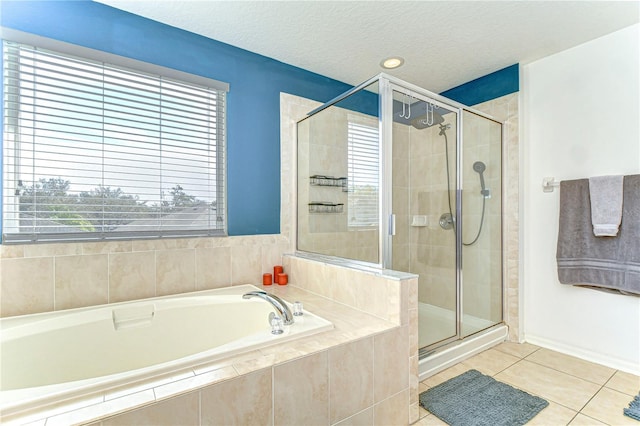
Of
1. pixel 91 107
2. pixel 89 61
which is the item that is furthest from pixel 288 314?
pixel 89 61

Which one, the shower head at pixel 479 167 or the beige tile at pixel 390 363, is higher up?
the shower head at pixel 479 167

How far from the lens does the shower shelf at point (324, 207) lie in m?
2.42

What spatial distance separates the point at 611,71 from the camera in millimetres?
2092

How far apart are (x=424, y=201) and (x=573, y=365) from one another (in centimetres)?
151

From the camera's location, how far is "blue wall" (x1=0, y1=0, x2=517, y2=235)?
175 centimetres

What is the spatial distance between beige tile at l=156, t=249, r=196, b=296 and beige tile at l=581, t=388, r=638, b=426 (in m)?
2.43

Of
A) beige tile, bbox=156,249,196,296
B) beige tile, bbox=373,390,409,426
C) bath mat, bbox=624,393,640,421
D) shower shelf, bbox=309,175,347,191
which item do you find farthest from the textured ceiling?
bath mat, bbox=624,393,640,421

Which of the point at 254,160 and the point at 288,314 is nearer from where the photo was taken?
the point at 288,314

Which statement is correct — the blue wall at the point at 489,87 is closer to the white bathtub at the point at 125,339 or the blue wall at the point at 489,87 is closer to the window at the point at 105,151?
the window at the point at 105,151

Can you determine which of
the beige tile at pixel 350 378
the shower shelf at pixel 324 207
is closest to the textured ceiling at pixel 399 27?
the shower shelf at pixel 324 207

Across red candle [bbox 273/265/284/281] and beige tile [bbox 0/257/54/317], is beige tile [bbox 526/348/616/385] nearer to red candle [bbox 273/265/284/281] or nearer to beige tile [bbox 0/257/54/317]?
red candle [bbox 273/265/284/281]

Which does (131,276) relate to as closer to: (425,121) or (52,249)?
(52,249)

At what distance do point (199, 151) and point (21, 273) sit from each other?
1194 mm

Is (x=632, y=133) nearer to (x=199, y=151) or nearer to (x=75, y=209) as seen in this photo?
(x=199, y=151)
